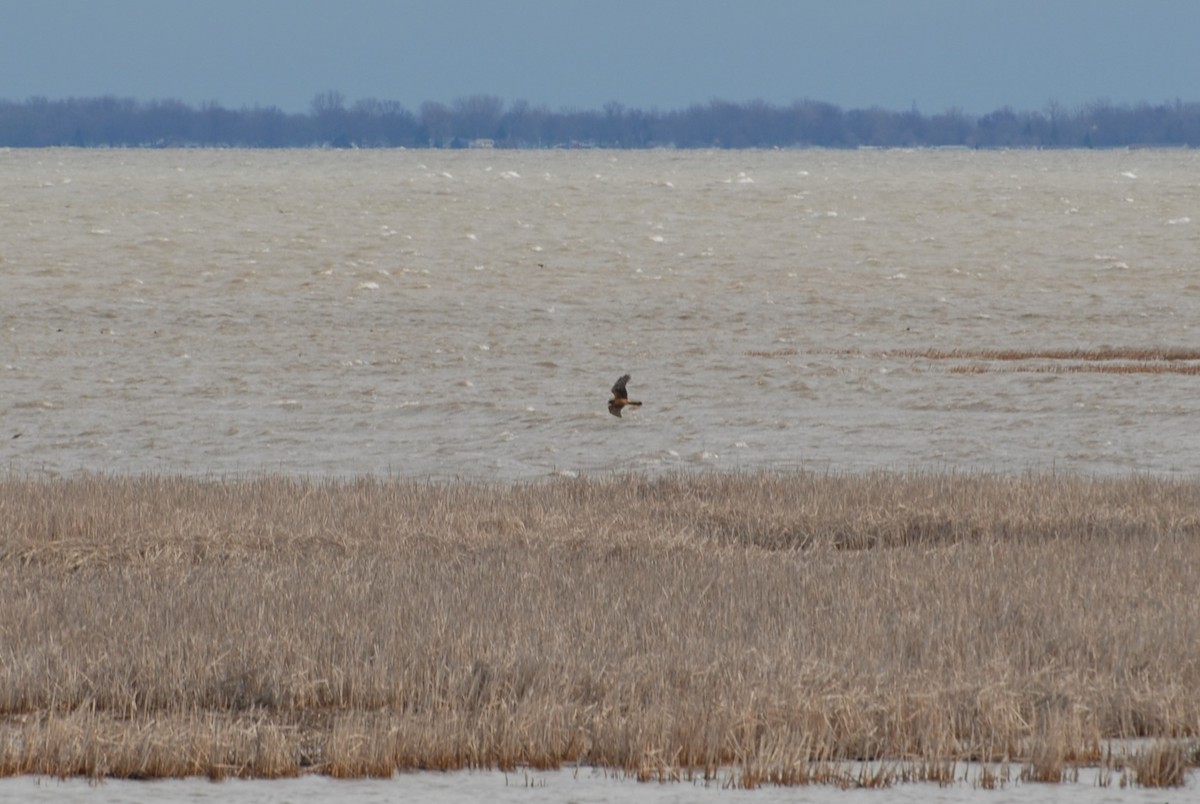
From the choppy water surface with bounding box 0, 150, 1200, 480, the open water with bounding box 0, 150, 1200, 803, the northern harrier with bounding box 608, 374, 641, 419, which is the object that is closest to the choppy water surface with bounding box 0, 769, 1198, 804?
the open water with bounding box 0, 150, 1200, 803

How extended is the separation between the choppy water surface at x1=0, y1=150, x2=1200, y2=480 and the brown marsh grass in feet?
10.6

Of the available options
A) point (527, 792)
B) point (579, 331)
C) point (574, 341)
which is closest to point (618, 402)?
point (574, 341)

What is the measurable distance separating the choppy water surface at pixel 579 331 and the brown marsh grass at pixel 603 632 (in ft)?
10.6

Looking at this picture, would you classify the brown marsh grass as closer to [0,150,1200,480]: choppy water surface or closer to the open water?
the open water

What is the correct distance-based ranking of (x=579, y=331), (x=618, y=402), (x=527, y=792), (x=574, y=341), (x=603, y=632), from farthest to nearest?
(x=579, y=331)
(x=574, y=341)
(x=618, y=402)
(x=603, y=632)
(x=527, y=792)

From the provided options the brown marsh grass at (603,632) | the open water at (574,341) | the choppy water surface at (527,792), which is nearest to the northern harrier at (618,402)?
the open water at (574,341)

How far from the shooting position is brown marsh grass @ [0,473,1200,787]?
5602 millimetres

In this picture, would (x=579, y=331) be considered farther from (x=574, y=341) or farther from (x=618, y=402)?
(x=618, y=402)

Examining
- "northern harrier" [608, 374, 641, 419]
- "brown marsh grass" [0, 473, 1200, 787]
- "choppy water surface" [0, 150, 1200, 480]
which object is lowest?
Answer: "choppy water surface" [0, 150, 1200, 480]

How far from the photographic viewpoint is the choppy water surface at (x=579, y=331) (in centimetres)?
1485

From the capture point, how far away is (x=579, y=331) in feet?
75.1

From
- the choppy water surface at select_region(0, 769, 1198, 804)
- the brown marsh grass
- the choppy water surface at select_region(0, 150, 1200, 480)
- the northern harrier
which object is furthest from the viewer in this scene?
the northern harrier

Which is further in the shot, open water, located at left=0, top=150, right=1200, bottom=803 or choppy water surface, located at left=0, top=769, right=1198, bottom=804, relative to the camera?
open water, located at left=0, top=150, right=1200, bottom=803

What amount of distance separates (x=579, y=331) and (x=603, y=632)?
628 inches
